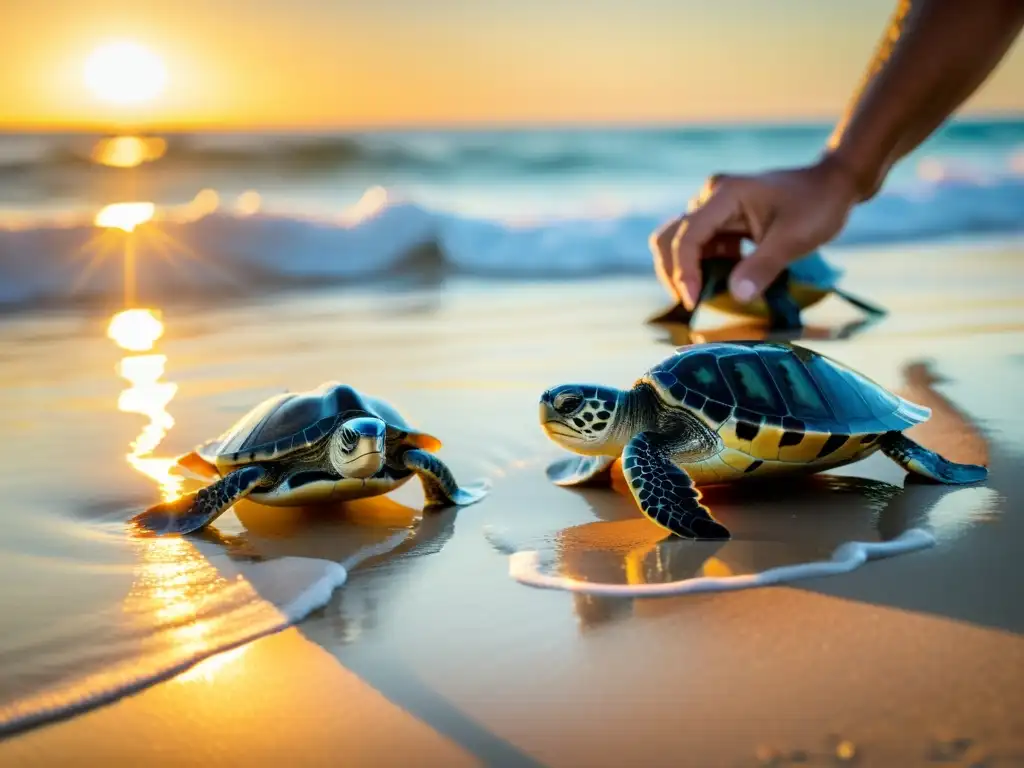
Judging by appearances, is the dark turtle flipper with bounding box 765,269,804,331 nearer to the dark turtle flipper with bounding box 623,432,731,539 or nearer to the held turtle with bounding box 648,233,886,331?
the held turtle with bounding box 648,233,886,331

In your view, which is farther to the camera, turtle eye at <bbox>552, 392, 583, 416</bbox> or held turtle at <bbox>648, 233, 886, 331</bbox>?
held turtle at <bbox>648, 233, 886, 331</bbox>

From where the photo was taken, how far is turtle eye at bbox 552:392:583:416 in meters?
3.16

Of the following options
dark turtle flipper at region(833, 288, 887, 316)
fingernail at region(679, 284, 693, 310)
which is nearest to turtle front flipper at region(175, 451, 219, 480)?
fingernail at region(679, 284, 693, 310)

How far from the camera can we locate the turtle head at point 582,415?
3160 mm

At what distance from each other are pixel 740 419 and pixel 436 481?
880 millimetres

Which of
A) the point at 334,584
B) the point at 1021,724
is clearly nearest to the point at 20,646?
the point at 334,584

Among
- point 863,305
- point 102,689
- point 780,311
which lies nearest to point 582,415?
point 102,689

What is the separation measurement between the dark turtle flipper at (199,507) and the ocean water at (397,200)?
549 centimetres

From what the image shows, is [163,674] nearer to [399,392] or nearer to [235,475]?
[235,475]

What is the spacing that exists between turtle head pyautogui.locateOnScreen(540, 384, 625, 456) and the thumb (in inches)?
29.1

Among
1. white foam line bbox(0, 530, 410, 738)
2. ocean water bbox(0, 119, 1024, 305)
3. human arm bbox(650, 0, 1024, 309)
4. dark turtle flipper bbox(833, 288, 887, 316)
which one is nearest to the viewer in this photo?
white foam line bbox(0, 530, 410, 738)

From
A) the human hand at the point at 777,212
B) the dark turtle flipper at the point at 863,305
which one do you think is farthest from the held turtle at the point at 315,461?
the dark turtle flipper at the point at 863,305

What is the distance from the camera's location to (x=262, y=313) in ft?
24.1

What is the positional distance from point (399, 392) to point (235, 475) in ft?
5.32
